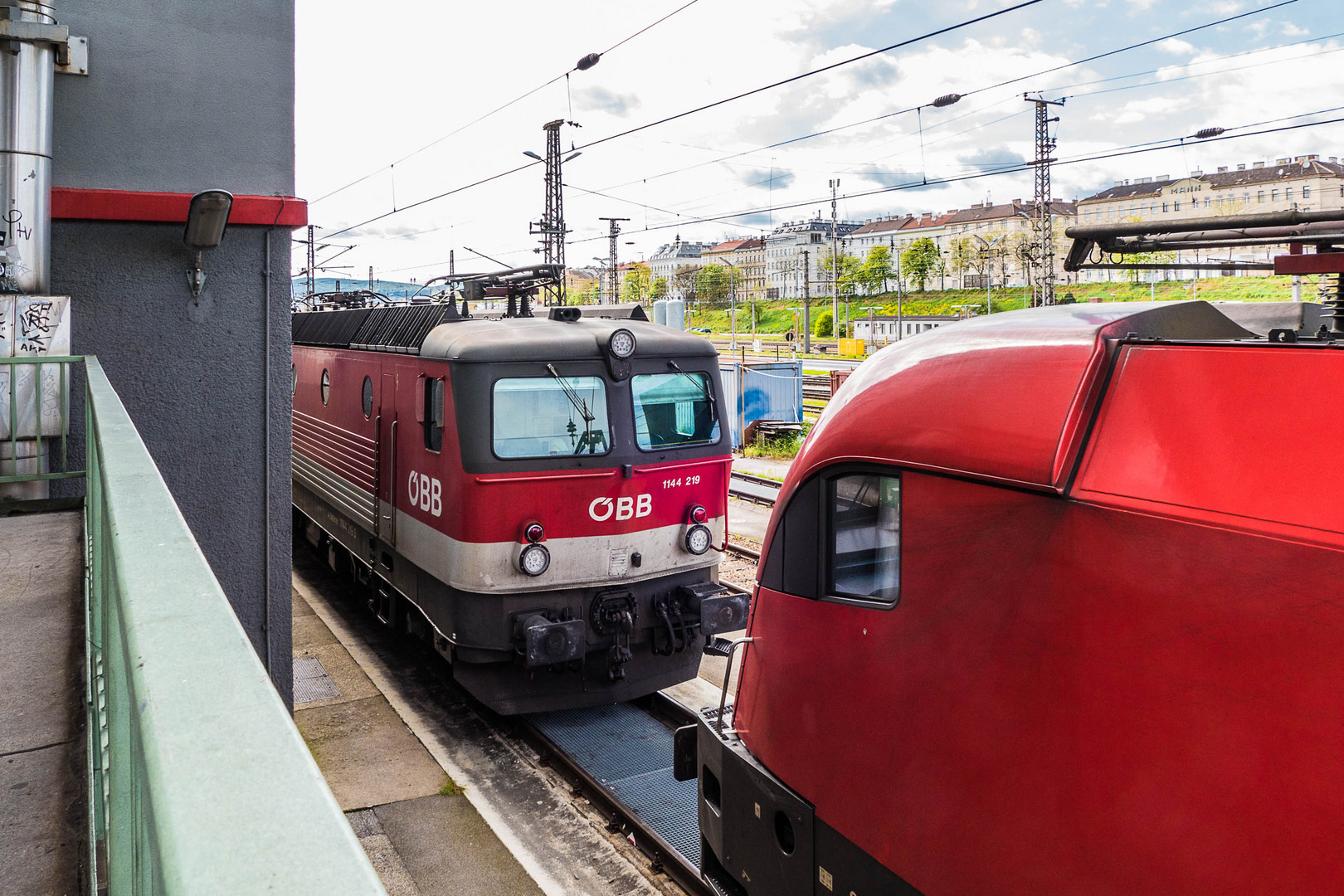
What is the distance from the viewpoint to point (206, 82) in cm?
659

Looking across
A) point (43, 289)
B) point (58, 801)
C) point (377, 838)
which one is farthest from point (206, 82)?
point (58, 801)

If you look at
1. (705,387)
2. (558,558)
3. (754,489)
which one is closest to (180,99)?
(558,558)

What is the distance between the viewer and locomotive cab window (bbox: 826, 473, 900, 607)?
3.46 m

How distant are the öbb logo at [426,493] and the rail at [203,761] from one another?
6.34 m

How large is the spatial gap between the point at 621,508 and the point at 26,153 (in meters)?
4.36

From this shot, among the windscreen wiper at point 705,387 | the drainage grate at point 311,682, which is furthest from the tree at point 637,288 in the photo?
the windscreen wiper at point 705,387

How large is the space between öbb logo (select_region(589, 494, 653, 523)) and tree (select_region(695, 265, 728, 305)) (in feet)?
285

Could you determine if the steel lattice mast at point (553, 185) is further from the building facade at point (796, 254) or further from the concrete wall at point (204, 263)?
the building facade at point (796, 254)

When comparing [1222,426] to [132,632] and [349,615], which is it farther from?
[349,615]

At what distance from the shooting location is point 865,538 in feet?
11.9

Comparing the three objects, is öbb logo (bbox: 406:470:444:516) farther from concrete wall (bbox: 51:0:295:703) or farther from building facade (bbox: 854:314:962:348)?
building facade (bbox: 854:314:962:348)

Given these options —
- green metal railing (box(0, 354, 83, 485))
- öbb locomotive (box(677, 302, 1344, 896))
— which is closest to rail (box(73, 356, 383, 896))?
öbb locomotive (box(677, 302, 1344, 896))

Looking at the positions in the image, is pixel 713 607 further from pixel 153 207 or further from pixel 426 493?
pixel 153 207

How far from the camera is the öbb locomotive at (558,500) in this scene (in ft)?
24.2
